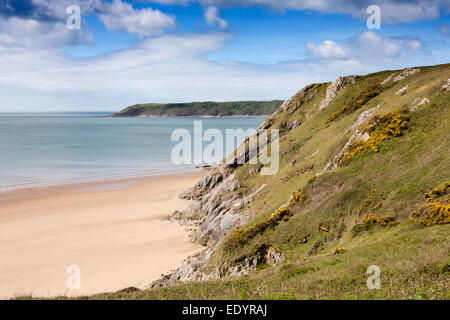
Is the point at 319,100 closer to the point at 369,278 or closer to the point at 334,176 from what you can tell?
the point at 334,176

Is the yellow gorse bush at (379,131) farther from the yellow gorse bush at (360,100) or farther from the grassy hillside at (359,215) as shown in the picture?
the yellow gorse bush at (360,100)

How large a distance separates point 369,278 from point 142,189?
51.9m

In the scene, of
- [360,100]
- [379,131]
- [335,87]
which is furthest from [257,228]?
[335,87]

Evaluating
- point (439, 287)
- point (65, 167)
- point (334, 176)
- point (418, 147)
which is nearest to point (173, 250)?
point (334, 176)

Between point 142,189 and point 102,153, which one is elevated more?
point 102,153

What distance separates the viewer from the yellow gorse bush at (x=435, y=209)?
61.1 feet

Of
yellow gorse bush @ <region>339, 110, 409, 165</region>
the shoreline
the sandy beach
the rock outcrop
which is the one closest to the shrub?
yellow gorse bush @ <region>339, 110, 409, 165</region>

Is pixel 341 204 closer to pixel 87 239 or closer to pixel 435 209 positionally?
pixel 435 209

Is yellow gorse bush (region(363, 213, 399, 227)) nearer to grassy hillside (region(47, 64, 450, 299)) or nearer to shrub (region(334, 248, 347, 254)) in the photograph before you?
grassy hillside (region(47, 64, 450, 299))

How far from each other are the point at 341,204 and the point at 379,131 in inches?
343

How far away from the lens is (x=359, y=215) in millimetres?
23016

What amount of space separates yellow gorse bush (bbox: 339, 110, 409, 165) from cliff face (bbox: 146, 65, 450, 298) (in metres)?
0.08

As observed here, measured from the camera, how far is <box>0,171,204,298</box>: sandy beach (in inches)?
1098

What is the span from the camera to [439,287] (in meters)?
11.6
